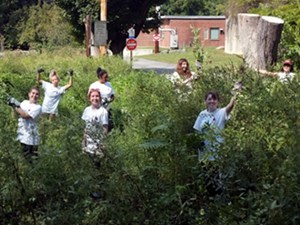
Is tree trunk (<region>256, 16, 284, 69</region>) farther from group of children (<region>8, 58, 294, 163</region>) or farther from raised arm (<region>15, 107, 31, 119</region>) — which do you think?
raised arm (<region>15, 107, 31, 119</region>)

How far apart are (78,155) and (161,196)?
0.69m

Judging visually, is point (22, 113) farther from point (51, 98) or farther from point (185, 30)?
point (185, 30)

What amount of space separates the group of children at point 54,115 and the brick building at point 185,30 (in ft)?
194

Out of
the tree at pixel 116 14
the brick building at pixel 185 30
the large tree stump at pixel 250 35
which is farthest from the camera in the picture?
the brick building at pixel 185 30

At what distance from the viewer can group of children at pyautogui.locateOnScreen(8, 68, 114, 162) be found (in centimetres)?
500

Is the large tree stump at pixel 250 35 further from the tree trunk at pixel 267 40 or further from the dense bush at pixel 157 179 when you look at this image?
the dense bush at pixel 157 179

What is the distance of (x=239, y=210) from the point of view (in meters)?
4.45

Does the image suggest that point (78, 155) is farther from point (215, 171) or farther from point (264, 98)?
point (264, 98)

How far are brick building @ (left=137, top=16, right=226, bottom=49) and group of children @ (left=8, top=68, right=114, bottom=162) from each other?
194 ft

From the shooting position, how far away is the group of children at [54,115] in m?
5.00

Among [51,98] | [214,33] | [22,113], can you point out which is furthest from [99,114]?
[214,33]

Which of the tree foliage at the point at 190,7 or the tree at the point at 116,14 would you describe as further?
the tree foliage at the point at 190,7

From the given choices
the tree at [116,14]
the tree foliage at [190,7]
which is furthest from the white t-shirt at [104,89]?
the tree foliage at [190,7]

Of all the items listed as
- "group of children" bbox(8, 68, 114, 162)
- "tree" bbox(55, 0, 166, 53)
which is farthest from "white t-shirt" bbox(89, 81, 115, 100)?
"tree" bbox(55, 0, 166, 53)
